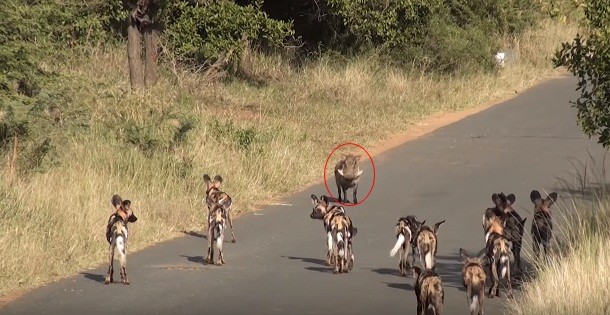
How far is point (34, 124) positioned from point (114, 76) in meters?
8.50

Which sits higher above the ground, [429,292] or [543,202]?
[543,202]

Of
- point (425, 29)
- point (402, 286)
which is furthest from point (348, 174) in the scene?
point (425, 29)

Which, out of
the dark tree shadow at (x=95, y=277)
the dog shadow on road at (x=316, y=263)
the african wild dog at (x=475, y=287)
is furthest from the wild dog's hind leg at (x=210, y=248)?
the african wild dog at (x=475, y=287)

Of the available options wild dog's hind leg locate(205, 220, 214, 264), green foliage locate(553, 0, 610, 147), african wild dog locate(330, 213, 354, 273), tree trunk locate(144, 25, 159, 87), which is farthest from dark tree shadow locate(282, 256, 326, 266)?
tree trunk locate(144, 25, 159, 87)

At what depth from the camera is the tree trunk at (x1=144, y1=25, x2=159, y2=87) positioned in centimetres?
2697

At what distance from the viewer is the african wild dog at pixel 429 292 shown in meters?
11.1

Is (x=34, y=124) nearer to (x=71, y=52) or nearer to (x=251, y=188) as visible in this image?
(x=251, y=188)

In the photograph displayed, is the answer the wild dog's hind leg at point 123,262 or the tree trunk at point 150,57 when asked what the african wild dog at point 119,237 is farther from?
the tree trunk at point 150,57

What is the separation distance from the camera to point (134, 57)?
25.2m

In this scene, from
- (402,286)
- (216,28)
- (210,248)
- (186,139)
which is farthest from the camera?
(216,28)

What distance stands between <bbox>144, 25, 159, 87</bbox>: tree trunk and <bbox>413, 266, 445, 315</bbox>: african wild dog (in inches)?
616

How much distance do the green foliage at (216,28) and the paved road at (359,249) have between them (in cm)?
465

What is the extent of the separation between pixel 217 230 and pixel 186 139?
6.22m

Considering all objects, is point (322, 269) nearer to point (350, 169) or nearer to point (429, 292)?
point (429, 292)
